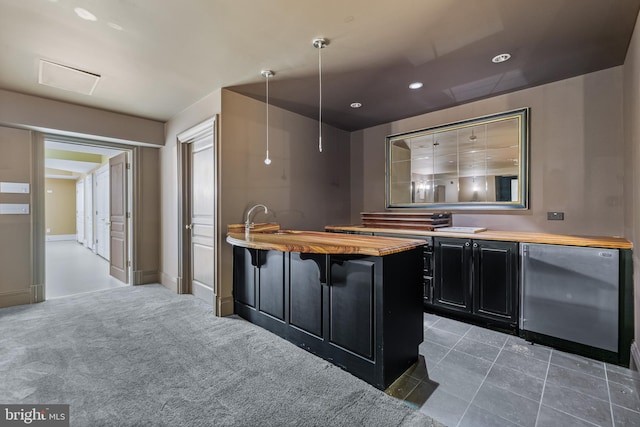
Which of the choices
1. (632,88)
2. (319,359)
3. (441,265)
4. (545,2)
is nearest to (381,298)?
(319,359)

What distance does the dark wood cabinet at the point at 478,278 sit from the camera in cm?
264

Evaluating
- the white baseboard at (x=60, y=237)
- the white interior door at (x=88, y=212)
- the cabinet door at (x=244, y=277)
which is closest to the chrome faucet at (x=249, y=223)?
the cabinet door at (x=244, y=277)

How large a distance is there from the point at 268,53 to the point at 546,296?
10.7 feet

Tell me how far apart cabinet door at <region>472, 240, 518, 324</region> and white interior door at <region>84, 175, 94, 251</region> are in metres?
9.58

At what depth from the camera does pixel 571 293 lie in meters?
2.34

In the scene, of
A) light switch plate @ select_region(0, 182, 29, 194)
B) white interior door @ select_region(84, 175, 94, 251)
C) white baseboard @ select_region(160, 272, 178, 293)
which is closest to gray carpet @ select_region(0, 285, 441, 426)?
white baseboard @ select_region(160, 272, 178, 293)

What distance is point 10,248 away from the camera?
341 cm

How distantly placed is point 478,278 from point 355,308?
1605 millimetres

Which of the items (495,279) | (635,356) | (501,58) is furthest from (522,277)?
(501,58)

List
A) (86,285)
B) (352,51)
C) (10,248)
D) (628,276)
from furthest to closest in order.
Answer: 1. (86,285)
2. (10,248)
3. (352,51)
4. (628,276)

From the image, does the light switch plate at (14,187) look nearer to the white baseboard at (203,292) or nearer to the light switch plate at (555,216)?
the white baseboard at (203,292)

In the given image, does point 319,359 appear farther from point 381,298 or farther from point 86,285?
point 86,285

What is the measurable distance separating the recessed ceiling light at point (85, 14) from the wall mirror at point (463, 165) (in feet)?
11.7

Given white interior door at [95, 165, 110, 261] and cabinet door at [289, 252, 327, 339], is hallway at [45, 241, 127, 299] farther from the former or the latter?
cabinet door at [289, 252, 327, 339]
